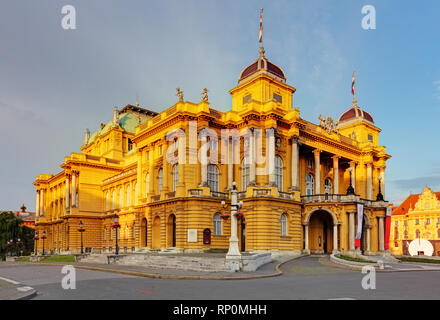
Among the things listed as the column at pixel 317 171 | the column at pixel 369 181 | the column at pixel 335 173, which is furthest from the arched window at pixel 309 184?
the column at pixel 369 181

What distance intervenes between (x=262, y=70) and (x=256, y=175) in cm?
1300

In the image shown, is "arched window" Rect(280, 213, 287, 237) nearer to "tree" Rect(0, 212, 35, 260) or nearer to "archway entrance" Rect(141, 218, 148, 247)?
"archway entrance" Rect(141, 218, 148, 247)

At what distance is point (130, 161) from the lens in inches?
2739

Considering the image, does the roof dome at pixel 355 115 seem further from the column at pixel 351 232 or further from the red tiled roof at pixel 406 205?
the red tiled roof at pixel 406 205

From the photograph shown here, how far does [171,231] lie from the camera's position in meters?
44.3

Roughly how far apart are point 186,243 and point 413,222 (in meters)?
74.2

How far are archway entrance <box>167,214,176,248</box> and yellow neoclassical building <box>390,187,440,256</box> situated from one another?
2656 inches

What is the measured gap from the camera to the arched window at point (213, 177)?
4447 centimetres

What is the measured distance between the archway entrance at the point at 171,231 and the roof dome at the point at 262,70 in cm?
1864

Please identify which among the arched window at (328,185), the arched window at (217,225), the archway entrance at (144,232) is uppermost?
the arched window at (328,185)

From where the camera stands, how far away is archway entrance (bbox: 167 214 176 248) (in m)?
44.0

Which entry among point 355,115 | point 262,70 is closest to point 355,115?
point 355,115

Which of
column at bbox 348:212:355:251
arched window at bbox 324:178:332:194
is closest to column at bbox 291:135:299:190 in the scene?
column at bbox 348:212:355:251

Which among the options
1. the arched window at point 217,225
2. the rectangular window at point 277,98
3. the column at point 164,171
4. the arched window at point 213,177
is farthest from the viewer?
the rectangular window at point 277,98
